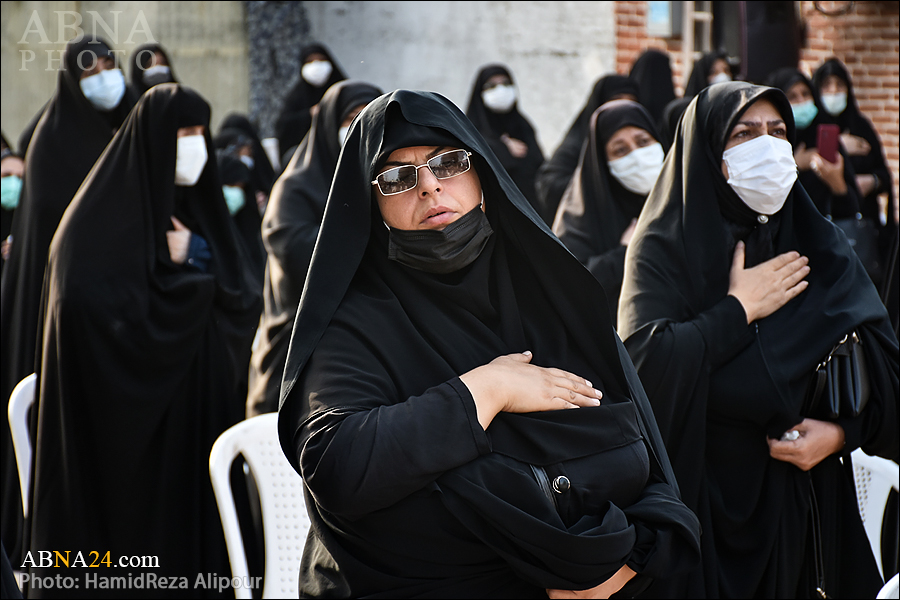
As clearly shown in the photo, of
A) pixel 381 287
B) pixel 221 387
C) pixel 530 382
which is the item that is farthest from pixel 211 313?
pixel 530 382

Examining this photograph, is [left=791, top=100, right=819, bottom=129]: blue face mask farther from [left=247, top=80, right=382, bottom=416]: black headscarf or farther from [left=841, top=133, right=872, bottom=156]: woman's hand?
[left=247, top=80, right=382, bottom=416]: black headscarf

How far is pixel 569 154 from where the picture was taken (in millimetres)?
6414

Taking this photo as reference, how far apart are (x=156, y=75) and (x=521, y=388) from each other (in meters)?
6.38

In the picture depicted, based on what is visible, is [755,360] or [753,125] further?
[753,125]

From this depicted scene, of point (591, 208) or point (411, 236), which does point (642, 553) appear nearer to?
point (411, 236)

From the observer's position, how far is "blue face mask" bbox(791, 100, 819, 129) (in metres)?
6.40

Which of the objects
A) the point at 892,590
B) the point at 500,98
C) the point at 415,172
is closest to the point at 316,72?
the point at 500,98

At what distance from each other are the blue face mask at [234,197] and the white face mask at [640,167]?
7.99ft

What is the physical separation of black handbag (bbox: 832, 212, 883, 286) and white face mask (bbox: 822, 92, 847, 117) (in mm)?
2106

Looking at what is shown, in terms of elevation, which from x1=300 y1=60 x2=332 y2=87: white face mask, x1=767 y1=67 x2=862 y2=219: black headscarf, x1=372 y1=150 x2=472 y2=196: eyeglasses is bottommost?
x1=767 y1=67 x2=862 y2=219: black headscarf

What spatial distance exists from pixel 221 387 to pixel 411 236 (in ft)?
6.80

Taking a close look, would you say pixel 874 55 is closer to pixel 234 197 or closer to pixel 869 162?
pixel 869 162

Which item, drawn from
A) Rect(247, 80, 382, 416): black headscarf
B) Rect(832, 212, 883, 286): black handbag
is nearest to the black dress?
Rect(832, 212, 883, 286): black handbag

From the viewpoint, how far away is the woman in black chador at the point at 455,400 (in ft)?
5.69
